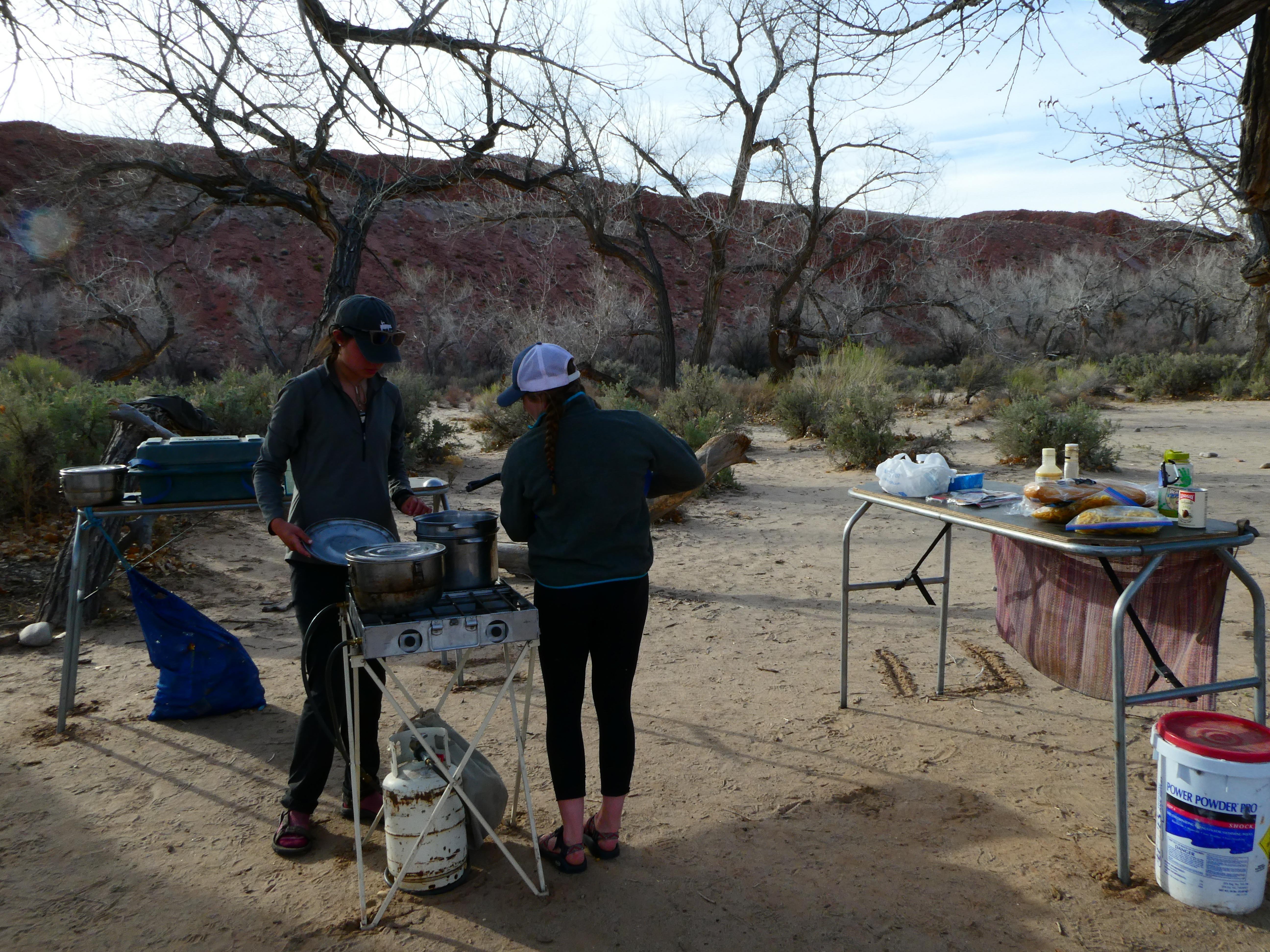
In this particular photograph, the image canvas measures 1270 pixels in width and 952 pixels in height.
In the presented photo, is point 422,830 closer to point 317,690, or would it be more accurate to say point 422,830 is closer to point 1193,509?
point 317,690

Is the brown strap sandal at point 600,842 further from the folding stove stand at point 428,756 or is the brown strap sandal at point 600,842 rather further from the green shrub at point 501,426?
the green shrub at point 501,426


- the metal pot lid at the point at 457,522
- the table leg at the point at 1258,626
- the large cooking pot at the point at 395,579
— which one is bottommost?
the table leg at the point at 1258,626

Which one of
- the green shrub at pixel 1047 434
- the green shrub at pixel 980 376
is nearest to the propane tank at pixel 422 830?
the green shrub at pixel 1047 434

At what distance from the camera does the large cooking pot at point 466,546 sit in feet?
8.42

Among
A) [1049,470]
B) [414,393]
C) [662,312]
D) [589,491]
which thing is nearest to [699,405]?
[414,393]

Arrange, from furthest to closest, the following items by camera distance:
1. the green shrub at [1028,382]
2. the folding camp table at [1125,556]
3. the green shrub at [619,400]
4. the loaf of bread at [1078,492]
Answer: the green shrub at [1028,382] → the green shrub at [619,400] → the loaf of bread at [1078,492] → the folding camp table at [1125,556]

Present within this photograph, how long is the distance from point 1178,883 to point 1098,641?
3.58 ft

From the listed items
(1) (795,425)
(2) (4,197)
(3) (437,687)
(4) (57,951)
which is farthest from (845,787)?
(2) (4,197)

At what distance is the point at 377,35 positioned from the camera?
24.3 feet

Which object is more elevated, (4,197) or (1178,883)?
(4,197)

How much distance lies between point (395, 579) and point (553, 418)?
0.60 metres

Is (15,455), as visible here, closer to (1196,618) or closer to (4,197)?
(1196,618)

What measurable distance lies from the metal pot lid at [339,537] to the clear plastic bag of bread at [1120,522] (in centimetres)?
216

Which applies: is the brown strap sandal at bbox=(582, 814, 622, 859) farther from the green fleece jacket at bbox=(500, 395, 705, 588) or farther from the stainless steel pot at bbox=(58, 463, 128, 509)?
the stainless steel pot at bbox=(58, 463, 128, 509)
